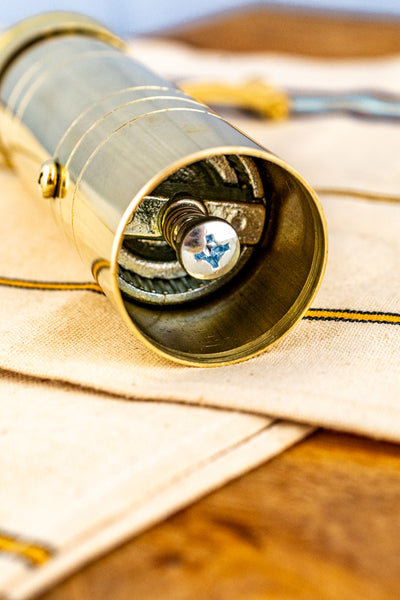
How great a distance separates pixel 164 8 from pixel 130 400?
50.9 inches

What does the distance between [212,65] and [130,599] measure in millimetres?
834

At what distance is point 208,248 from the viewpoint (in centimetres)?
36

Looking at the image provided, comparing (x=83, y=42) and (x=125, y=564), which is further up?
(x=83, y=42)

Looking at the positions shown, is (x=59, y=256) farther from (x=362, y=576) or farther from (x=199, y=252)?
(x=362, y=576)

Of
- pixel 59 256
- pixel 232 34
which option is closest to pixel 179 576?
pixel 59 256

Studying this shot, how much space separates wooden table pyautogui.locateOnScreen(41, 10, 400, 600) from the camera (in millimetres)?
269

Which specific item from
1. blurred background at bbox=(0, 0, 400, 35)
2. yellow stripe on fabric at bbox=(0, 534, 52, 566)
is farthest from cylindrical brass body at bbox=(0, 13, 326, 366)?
blurred background at bbox=(0, 0, 400, 35)

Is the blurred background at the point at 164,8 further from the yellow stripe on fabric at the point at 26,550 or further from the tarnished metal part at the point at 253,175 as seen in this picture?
the yellow stripe on fabric at the point at 26,550

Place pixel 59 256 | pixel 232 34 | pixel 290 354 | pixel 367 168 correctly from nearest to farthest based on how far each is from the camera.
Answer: pixel 290 354 → pixel 59 256 → pixel 367 168 → pixel 232 34

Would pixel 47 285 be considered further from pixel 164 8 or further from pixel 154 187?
pixel 164 8

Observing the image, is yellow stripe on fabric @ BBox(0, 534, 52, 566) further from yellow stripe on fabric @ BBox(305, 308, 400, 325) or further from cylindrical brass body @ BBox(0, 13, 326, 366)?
yellow stripe on fabric @ BBox(305, 308, 400, 325)

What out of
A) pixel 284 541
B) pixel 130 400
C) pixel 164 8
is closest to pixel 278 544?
pixel 284 541

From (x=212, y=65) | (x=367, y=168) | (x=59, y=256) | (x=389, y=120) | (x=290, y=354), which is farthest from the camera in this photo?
(x=212, y=65)

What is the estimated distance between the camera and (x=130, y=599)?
266 millimetres
